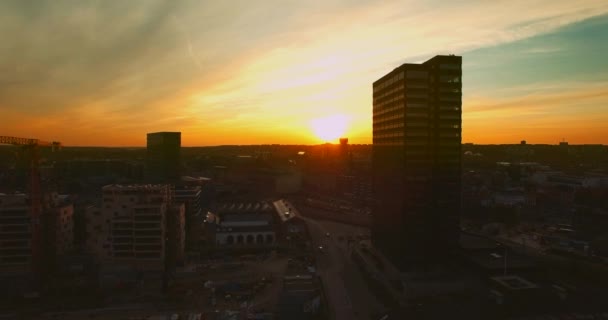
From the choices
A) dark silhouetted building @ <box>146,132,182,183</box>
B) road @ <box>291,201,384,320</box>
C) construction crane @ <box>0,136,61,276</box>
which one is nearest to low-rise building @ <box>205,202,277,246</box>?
road @ <box>291,201,384,320</box>

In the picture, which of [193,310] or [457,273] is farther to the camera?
[457,273]

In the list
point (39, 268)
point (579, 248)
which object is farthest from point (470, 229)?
point (39, 268)

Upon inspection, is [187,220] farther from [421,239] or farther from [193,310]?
[421,239]

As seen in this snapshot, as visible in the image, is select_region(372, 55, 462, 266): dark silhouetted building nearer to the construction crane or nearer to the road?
the road

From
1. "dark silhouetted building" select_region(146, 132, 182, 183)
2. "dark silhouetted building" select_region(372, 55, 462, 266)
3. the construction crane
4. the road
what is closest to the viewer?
the road

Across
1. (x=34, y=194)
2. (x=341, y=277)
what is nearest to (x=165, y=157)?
(x=34, y=194)

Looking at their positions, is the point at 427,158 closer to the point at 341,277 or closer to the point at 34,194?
the point at 341,277

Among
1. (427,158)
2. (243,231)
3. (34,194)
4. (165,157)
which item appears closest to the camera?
(427,158)
